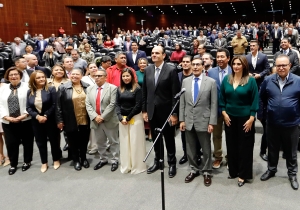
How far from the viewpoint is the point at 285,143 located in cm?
300

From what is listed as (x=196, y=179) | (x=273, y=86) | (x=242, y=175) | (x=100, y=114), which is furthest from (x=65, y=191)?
(x=273, y=86)

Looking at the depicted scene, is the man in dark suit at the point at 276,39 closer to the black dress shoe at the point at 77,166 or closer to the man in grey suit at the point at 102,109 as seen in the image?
the man in grey suit at the point at 102,109

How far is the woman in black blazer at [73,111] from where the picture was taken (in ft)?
11.8

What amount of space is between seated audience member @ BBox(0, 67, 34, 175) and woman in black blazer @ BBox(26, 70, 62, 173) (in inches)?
6.9

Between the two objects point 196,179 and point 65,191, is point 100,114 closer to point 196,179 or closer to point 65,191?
point 65,191

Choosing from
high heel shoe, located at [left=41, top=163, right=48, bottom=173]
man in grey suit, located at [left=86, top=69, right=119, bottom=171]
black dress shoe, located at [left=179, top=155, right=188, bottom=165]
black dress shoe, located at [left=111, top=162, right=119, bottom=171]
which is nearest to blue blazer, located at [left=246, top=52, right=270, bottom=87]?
black dress shoe, located at [left=179, top=155, right=188, bottom=165]

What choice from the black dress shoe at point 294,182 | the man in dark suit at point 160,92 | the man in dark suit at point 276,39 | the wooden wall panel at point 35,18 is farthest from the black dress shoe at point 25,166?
the wooden wall panel at point 35,18

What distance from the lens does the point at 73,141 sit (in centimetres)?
377

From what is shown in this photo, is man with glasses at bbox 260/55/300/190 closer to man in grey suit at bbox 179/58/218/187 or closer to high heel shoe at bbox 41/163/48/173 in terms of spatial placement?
man in grey suit at bbox 179/58/218/187

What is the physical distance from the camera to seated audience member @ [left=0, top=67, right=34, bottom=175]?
3.71m

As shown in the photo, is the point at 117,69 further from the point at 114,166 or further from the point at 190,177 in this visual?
the point at 190,177

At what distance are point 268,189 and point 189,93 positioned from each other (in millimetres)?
1288

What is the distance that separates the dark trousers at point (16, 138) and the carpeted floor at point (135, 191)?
25 centimetres

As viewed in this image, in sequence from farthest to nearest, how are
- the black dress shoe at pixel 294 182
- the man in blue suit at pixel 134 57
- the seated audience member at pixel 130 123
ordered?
1. the man in blue suit at pixel 134 57
2. the seated audience member at pixel 130 123
3. the black dress shoe at pixel 294 182
